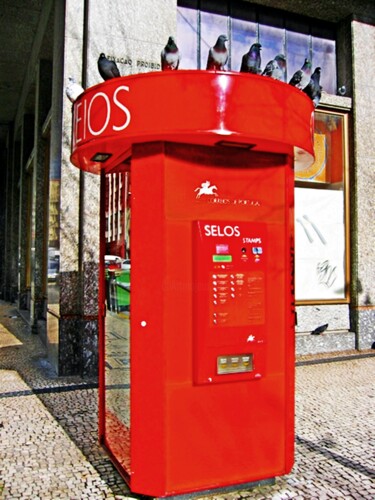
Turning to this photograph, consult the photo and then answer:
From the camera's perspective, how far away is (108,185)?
3965 millimetres

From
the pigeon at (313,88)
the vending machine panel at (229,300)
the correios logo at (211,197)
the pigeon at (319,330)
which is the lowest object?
the pigeon at (319,330)

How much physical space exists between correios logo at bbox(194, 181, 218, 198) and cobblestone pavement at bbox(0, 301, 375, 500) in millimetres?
1987

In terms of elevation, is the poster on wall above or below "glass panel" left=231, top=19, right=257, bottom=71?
below

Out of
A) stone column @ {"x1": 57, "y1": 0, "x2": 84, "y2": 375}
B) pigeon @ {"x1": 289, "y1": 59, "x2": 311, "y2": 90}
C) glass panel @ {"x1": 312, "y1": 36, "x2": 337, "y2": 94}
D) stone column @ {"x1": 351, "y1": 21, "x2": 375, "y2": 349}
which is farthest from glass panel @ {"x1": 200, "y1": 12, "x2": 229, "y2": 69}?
pigeon @ {"x1": 289, "y1": 59, "x2": 311, "y2": 90}

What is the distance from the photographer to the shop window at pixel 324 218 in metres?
8.20

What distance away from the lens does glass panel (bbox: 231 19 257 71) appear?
8.12m

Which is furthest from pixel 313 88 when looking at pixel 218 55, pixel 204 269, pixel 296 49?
pixel 296 49

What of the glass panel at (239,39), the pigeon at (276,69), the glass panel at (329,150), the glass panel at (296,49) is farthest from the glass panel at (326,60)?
the pigeon at (276,69)

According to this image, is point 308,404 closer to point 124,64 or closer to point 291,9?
point 124,64

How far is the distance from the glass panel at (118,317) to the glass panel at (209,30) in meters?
4.75

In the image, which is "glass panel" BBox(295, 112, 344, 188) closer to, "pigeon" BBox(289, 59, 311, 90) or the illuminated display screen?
"pigeon" BBox(289, 59, 311, 90)

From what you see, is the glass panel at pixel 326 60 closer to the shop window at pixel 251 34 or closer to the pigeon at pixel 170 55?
the shop window at pixel 251 34

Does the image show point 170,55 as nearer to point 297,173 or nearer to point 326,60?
point 297,173

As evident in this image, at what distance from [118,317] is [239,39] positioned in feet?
20.2
